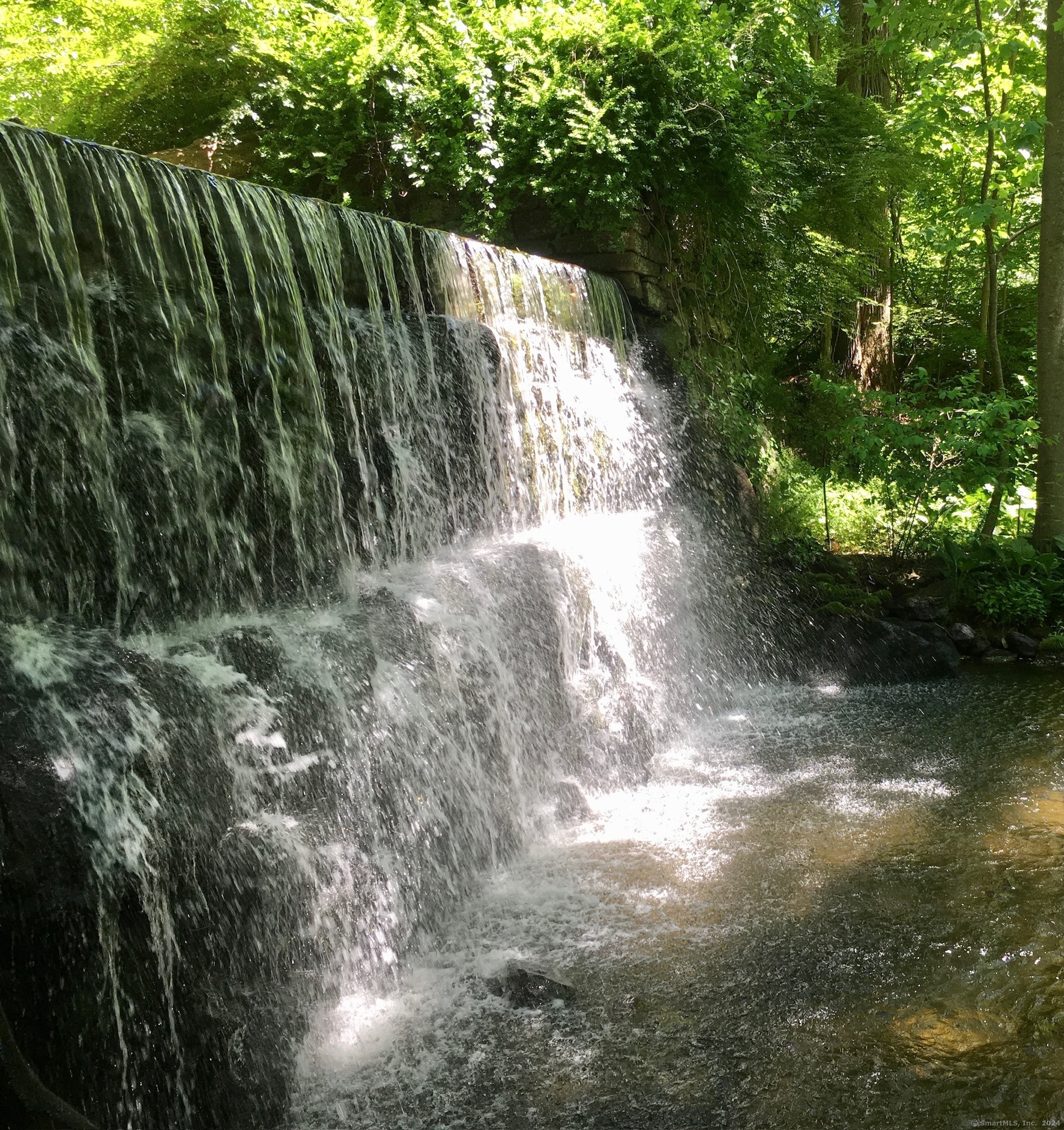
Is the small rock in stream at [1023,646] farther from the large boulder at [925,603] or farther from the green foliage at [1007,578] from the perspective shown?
the large boulder at [925,603]

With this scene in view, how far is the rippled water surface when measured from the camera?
2.78 metres

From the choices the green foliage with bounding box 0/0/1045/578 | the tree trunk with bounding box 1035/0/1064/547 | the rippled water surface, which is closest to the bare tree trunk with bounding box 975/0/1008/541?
the green foliage with bounding box 0/0/1045/578

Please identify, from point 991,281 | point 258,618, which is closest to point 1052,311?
point 991,281

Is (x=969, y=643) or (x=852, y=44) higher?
(x=852, y=44)

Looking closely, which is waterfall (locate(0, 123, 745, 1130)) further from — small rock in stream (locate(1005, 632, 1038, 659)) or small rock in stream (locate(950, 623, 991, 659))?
small rock in stream (locate(1005, 632, 1038, 659))

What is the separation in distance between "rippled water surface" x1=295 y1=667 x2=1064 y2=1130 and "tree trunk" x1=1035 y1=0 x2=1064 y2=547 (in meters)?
4.03

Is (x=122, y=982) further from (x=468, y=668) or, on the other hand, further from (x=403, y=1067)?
(x=468, y=668)

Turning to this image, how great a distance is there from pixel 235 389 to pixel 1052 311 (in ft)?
23.9

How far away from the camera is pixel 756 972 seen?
339 centimetres

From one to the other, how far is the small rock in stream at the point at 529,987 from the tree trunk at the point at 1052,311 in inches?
282

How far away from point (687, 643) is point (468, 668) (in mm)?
2819

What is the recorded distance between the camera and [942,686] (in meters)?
7.26

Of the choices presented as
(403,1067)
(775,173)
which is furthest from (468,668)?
(775,173)

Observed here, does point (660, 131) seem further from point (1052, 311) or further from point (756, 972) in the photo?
point (756, 972)
